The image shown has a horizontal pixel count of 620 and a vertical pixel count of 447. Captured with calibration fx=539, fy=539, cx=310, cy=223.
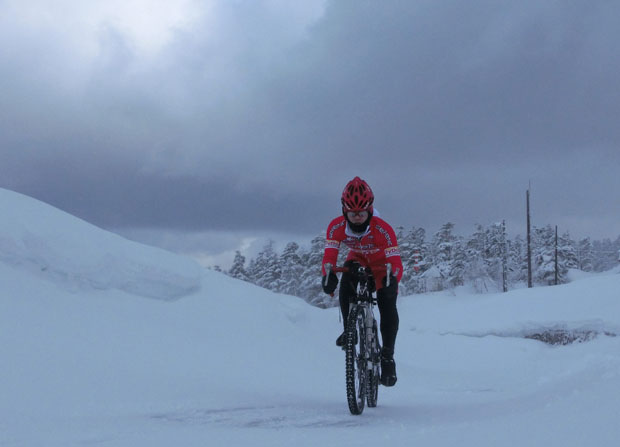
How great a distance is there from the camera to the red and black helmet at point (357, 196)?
5.93 m

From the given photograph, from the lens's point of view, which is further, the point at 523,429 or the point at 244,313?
the point at 244,313

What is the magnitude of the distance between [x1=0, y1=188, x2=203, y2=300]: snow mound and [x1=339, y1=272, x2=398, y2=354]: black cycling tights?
218 inches

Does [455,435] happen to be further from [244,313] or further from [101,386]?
[244,313]

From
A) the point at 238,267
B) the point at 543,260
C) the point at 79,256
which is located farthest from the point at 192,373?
the point at 543,260

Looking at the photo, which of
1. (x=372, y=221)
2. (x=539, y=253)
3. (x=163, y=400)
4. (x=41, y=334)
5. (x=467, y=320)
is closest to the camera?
(x=372, y=221)

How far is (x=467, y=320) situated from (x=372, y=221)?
21070 millimetres

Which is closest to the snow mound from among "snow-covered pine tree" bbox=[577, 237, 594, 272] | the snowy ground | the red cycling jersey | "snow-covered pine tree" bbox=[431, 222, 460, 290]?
the snowy ground

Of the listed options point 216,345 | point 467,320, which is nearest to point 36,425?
point 216,345

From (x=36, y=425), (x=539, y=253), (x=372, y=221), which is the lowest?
(x=36, y=425)

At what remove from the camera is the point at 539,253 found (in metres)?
69.8

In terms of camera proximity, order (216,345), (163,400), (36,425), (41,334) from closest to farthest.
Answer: (36,425) → (163,400) → (41,334) → (216,345)

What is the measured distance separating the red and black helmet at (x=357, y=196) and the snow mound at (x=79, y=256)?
5933mm

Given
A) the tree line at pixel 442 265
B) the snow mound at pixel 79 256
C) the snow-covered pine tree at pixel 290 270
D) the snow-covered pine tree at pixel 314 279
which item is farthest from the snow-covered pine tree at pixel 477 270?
the snow mound at pixel 79 256

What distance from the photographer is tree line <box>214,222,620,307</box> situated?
2317 inches
